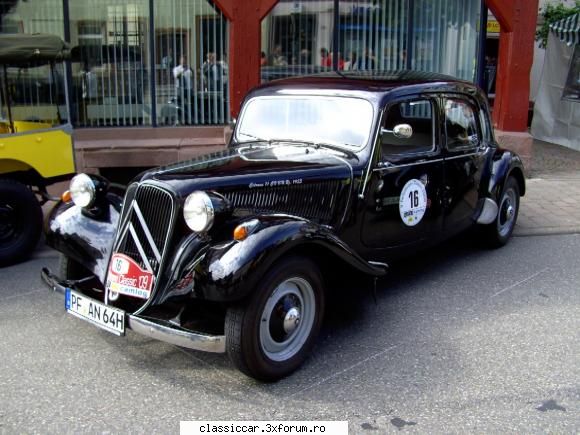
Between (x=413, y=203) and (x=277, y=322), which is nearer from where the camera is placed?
→ (x=277, y=322)

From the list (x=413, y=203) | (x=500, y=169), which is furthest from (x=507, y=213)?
(x=413, y=203)

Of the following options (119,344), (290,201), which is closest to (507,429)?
(290,201)

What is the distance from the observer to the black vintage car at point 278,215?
3424 mm

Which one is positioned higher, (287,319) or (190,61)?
(190,61)

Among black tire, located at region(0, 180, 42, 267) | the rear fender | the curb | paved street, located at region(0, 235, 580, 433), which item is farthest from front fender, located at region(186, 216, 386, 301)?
the curb

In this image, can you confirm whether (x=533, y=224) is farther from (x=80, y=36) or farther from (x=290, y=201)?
(x=80, y=36)

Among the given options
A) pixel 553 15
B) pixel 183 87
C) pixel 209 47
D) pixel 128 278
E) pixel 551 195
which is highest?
pixel 553 15

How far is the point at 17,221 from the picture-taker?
5.75 m

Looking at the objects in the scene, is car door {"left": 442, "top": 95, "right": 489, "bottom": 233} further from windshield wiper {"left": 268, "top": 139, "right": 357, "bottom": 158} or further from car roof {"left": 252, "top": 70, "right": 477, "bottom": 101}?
windshield wiper {"left": 268, "top": 139, "right": 357, "bottom": 158}

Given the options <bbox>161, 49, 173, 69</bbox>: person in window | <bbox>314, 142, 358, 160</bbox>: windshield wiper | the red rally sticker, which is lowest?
the red rally sticker

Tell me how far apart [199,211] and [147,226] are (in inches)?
16.7

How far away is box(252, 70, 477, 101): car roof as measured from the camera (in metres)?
4.71

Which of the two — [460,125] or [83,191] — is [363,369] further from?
[460,125]

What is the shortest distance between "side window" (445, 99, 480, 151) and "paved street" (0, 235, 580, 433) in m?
1.21
